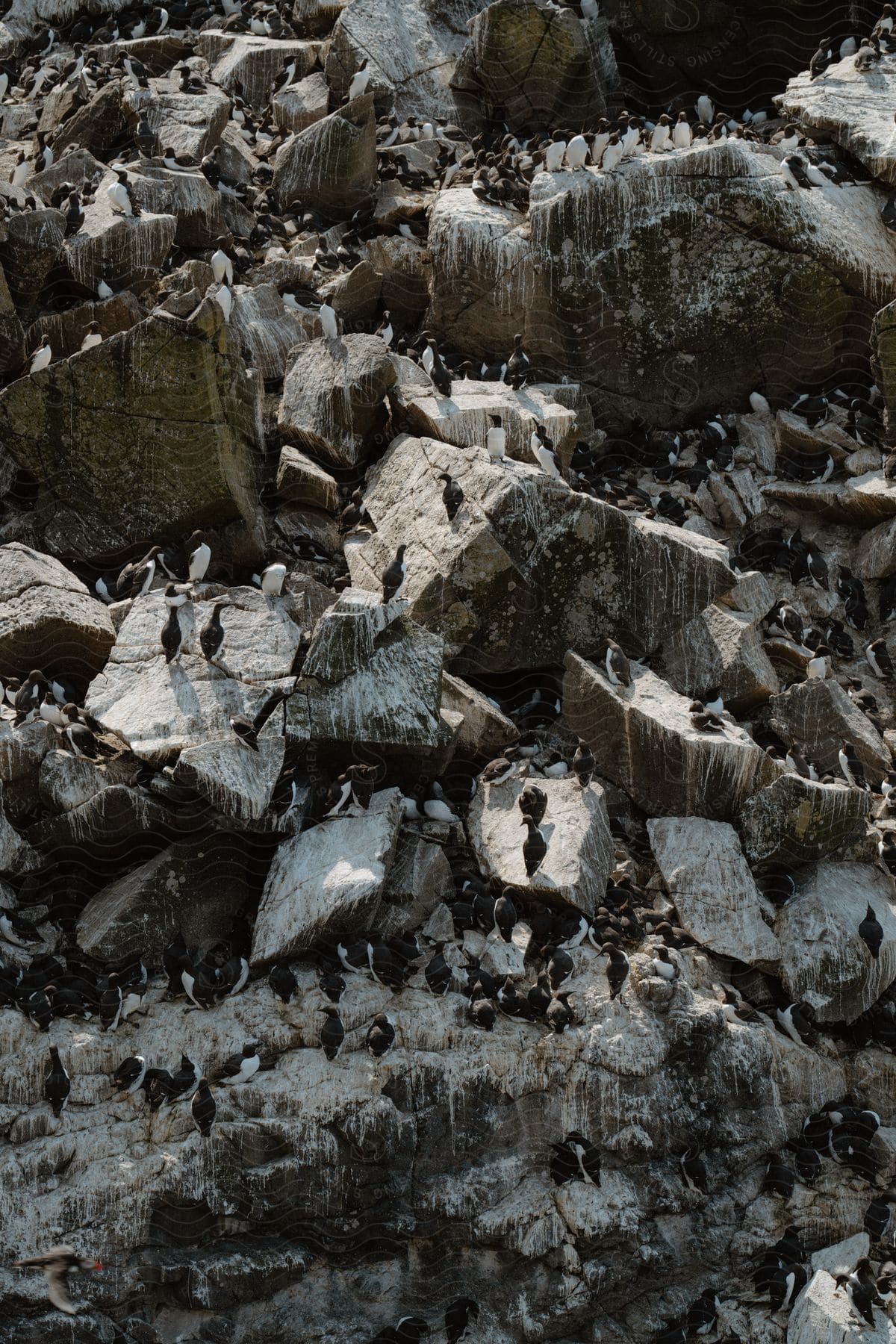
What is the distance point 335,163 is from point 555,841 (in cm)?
1009

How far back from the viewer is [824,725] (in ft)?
43.5

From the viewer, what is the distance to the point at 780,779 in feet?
40.2

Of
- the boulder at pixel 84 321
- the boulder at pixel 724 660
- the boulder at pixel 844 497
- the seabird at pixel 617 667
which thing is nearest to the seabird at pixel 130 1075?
the seabird at pixel 617 667

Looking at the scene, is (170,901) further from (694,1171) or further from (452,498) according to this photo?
(452,498)

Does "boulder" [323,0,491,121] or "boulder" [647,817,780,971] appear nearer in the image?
"boulder" [647,817,780,971]

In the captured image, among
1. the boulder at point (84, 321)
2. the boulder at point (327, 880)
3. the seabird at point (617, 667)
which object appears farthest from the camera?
the boulder at point (84, 321)

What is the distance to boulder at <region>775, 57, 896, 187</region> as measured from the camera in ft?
56.9

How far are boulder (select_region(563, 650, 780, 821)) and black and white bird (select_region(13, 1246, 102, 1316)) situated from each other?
551cm

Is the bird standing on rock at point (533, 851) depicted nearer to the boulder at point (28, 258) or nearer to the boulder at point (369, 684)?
the boulder at point (369, 684)

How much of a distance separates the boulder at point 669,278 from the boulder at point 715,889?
19.6 ft

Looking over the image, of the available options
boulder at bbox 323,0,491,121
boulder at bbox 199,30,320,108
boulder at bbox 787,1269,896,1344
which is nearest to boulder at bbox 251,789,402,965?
boulder at bbox 787,1269,896,1344

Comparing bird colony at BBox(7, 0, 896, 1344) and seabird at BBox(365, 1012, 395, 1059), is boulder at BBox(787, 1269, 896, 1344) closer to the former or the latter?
bird colony at BBox(7, 0, 896, 1344)

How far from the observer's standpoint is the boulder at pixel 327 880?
10977 mm

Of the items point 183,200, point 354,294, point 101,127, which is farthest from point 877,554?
point 101,127
